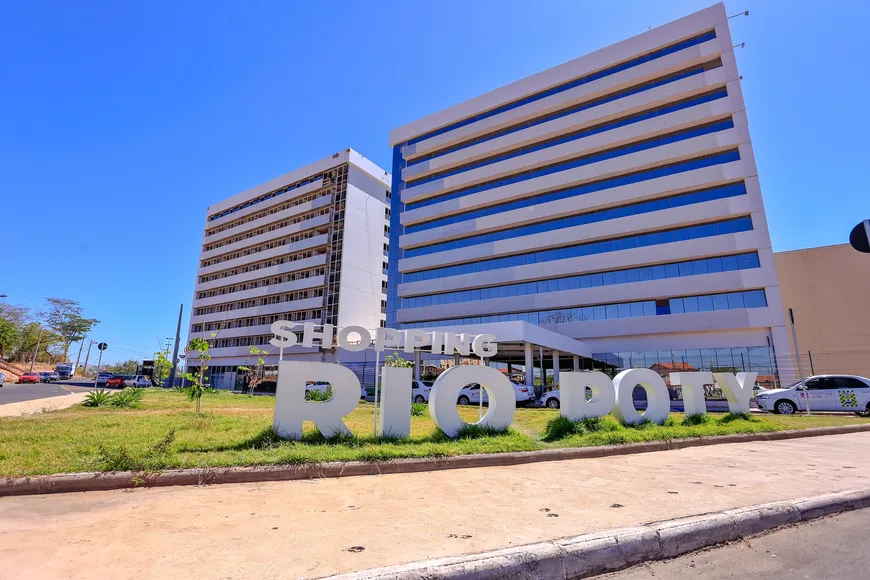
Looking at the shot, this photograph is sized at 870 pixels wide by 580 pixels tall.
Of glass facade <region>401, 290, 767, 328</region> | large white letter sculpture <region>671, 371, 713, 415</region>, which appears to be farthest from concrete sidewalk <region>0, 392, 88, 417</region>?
glass facade <region>401, 290, 767, 328</region>

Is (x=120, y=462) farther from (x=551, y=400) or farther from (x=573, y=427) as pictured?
(x=551, y=400)

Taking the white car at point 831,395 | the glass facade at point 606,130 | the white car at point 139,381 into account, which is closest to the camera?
the white car at point 831,395

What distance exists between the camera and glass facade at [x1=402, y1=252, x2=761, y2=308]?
29188 millimetres

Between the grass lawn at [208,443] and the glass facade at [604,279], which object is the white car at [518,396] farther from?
the glass facade at [604,279]

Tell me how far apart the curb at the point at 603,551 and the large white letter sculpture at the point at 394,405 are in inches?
211

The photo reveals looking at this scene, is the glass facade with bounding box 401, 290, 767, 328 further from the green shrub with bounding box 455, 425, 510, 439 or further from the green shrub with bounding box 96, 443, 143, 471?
the green shrub with bounding box 96, 443, 143, 471

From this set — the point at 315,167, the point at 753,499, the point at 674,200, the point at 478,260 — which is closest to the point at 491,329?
the point at 478,260

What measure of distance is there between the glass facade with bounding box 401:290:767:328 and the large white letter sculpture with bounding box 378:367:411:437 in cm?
2737

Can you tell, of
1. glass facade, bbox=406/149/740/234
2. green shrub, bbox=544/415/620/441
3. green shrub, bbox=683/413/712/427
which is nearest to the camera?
green shrub, bbox=544/415/620/441

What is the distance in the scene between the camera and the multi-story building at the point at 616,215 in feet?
95.9

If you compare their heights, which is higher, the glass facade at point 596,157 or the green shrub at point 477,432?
the glass facade at point 596,157

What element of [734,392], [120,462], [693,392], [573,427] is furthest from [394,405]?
[734,392]

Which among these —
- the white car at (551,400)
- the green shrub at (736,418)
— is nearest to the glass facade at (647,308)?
the white car at (551,400)

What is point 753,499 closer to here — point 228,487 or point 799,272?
point 228,487
